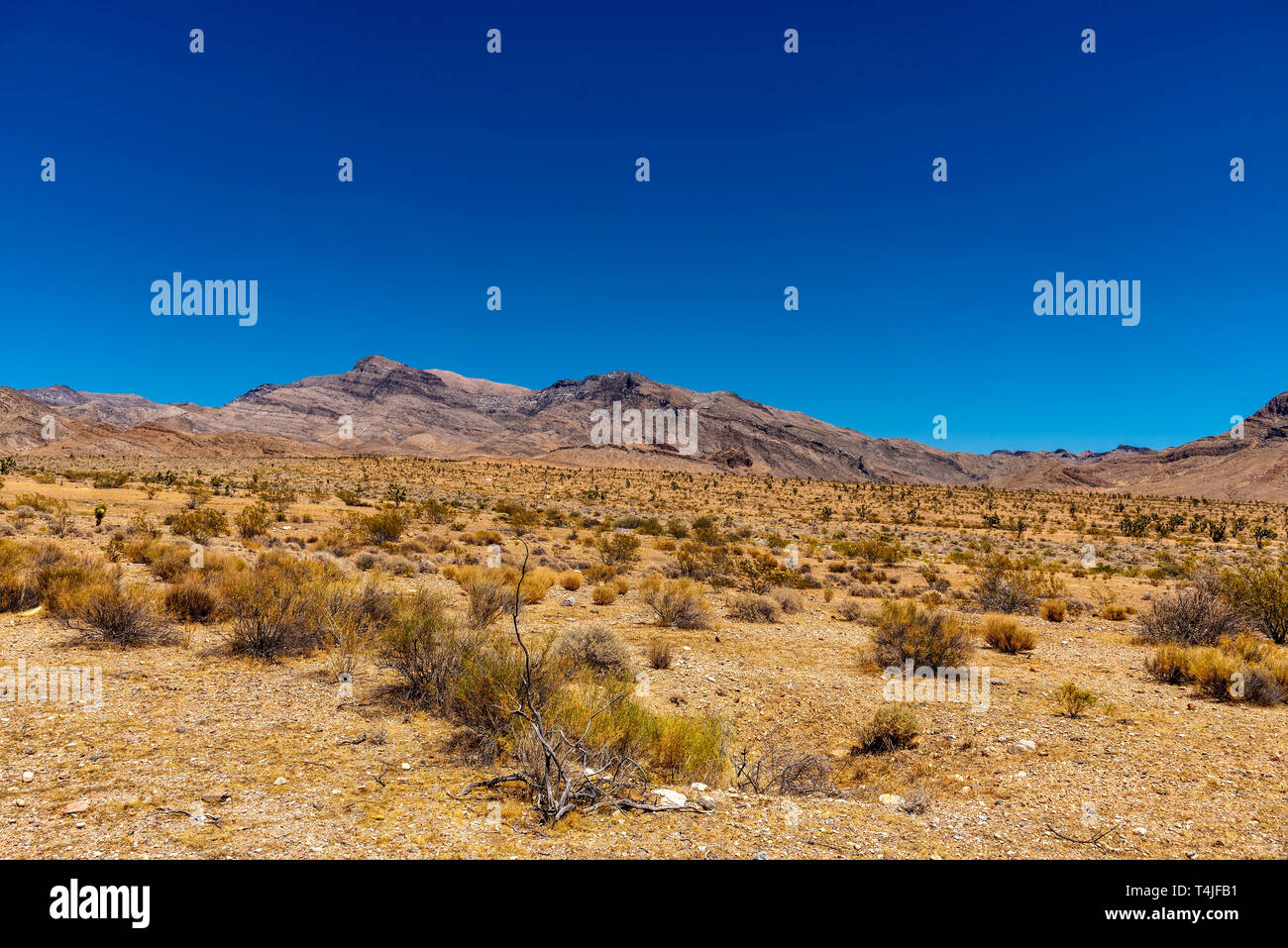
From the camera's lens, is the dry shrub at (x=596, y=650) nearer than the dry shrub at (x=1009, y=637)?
Yes

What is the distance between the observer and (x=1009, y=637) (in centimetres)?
1052

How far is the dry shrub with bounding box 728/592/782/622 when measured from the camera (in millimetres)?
12562

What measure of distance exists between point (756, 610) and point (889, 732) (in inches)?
228

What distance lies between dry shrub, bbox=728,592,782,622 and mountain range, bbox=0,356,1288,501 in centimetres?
9136

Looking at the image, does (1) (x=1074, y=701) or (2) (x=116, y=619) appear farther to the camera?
(2) (x=116, y=619)

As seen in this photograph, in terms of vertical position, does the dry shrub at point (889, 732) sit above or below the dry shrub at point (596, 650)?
below

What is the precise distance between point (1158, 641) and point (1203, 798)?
716 centimetres

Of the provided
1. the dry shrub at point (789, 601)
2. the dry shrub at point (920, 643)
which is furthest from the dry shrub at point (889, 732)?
the dry shrub at point (789, 601)

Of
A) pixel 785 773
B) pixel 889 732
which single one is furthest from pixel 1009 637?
pixel 785 773

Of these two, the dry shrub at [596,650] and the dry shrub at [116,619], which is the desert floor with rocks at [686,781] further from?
the dry shrub at [596,650]

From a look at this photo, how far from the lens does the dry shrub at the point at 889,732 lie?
6812 millimetres

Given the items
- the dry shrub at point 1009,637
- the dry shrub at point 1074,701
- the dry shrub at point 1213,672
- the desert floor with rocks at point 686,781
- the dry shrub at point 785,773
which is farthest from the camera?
the dry shrub at point 1009,637

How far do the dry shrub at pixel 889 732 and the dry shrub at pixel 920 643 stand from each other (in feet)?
8.11

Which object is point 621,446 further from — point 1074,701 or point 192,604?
point 1074,701
